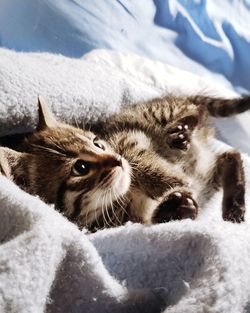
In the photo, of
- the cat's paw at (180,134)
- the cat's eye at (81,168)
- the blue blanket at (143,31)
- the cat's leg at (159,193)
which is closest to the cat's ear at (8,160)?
the cat's eye at (81,168)

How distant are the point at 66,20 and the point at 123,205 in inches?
43.3

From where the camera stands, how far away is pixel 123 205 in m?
1.27

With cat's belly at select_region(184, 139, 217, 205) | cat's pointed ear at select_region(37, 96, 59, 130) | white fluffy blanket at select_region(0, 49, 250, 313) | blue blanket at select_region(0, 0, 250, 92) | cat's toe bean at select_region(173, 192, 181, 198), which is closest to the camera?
white fluffy blanket at select_region(0, 49, 250, 313)

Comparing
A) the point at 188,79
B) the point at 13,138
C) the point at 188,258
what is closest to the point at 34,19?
the point at 188,79

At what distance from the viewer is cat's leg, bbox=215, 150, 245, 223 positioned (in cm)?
130

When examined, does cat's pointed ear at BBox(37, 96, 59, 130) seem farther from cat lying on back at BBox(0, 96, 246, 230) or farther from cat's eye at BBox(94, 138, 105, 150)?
cat's eye at BBox(94, 138, 105, 150)

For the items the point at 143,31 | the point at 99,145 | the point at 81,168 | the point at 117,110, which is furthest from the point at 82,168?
the point at 143,31

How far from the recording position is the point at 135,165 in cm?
141

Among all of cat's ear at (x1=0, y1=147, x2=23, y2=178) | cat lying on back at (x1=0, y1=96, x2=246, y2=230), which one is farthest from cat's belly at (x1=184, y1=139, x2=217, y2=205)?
cat's ear at (x1=0, y1=147, x2=23, y2=178)

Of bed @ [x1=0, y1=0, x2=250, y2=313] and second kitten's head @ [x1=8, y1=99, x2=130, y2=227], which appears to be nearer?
bed @ [x1=0, y1=0, x2=250, y2=313]

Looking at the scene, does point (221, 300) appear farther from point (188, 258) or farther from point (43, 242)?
point (43, 242)

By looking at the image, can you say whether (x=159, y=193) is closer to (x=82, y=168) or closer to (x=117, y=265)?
(x=82, y=168)

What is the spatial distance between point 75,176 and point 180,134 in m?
0.44

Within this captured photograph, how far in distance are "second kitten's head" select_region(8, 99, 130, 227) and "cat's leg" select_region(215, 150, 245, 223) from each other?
0.88ft
